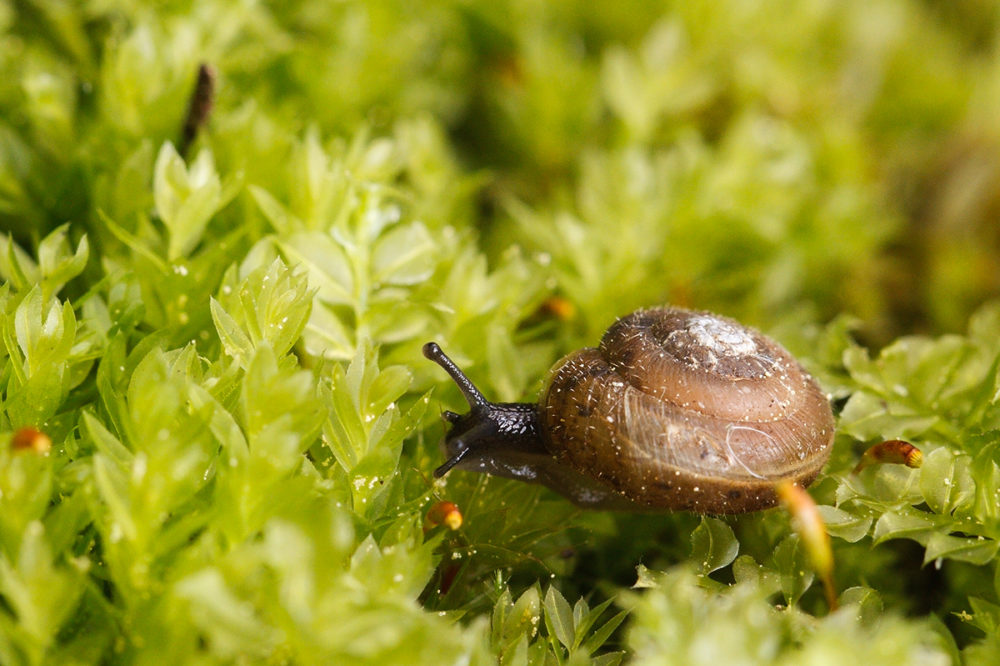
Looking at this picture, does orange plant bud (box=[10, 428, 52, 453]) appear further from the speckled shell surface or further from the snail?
the speckled shell surface

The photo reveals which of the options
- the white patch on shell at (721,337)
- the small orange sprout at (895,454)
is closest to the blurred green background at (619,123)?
the white patch on shell at (721,337)

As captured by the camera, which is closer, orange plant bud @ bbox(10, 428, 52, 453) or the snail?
orange plant bud @ bbox(10, 428, 52, 453)

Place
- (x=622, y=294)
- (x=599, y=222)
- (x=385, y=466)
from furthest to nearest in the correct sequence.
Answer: (x=599, y=222)
(x=622, y=294)
(x=385, y=466)

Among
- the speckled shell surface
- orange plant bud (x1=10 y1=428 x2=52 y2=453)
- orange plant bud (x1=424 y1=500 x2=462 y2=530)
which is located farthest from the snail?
orange plant bud (x1=10 y1=428 x2=52 y2=453)

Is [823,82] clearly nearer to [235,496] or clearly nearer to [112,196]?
[112,196]

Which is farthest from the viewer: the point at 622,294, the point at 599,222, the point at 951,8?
the point at 951,8

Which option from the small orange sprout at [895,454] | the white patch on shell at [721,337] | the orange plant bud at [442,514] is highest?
the white patch on shell at [721,337]

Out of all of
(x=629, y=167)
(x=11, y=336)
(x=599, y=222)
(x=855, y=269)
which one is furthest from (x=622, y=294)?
(x=11, y=336)

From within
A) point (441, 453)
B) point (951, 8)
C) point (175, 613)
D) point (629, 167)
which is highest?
point (951, 8)

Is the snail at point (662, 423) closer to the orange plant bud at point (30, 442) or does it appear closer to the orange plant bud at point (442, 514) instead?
the orange plant bud at point (442, 514)
